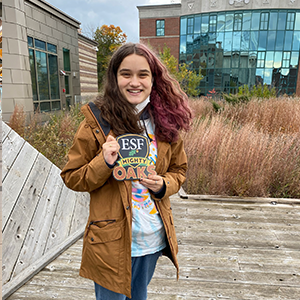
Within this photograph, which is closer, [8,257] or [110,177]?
[110,177]

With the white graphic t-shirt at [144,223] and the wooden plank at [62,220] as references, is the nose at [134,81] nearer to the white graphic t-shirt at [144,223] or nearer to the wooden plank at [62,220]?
the white graphic t-shirt at [144,223]

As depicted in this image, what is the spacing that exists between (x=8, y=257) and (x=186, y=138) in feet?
12.3

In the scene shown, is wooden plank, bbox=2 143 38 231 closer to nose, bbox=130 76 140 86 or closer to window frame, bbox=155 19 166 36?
nose, bbox=130 76 140 86

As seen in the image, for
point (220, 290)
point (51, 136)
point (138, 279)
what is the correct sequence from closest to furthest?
point (138, 279) < point (220, 290) < point (51, 136)

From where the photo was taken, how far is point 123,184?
4.00 ft

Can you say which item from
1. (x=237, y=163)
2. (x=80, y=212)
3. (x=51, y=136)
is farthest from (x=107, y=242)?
(x=51, y=136)

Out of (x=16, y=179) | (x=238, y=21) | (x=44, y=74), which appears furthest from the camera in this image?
(x=238, y=21)

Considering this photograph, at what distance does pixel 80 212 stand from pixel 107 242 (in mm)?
2091

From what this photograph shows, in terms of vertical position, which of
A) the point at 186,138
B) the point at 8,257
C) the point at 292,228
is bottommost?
the point at 292,228

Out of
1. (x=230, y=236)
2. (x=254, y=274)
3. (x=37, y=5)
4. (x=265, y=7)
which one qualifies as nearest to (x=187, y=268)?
(x=254, y=274)

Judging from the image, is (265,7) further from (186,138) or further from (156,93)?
(156,93)

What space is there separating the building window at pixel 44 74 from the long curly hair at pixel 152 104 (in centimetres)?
809

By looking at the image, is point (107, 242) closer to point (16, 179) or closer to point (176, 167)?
point (176, 167)

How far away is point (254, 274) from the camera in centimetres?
234
